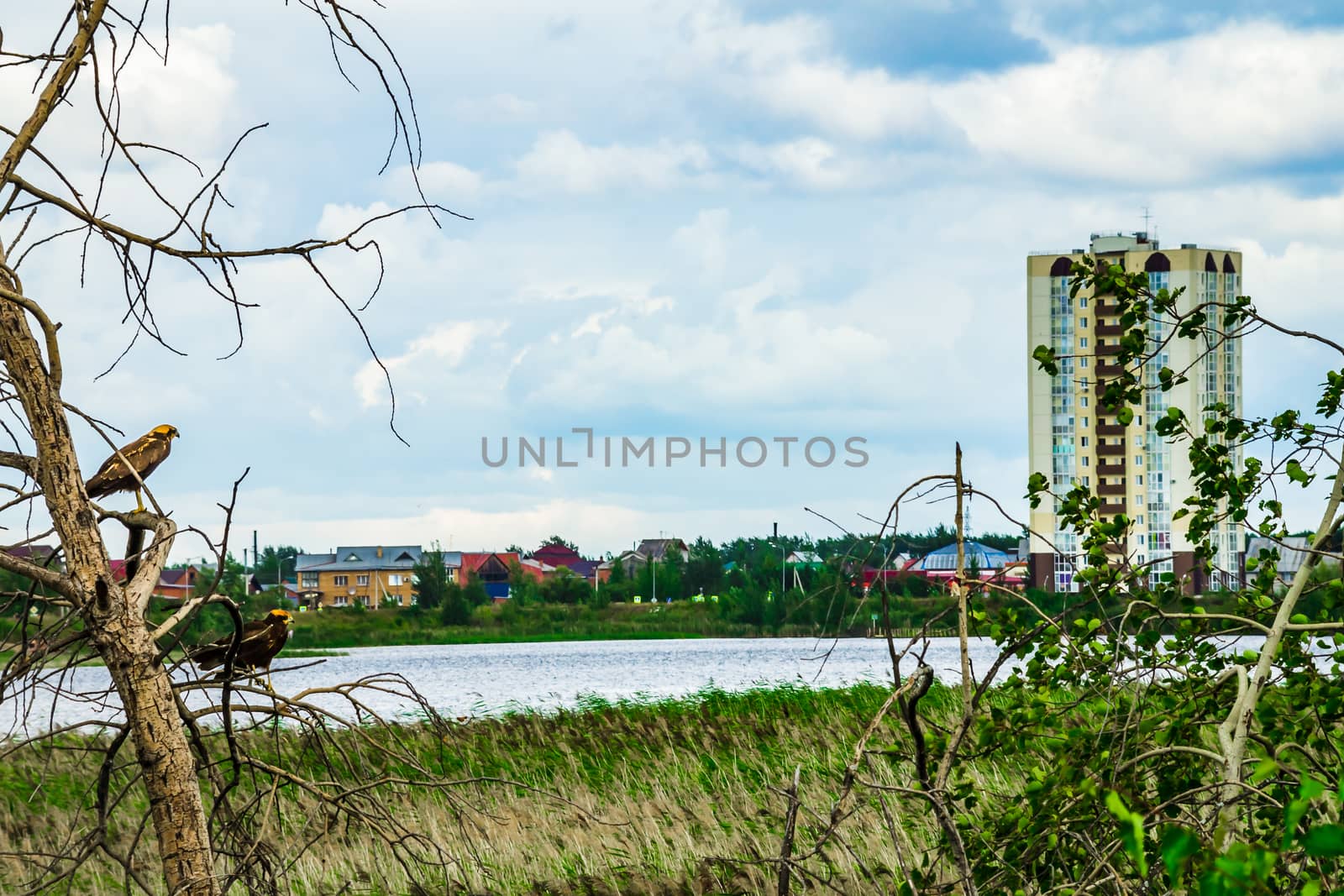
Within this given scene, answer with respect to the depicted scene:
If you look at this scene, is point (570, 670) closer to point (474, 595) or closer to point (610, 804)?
point (474, 595)

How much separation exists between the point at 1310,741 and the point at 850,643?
165 ft

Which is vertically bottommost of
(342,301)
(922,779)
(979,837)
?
(979,837)

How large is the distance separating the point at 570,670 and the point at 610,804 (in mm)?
33334

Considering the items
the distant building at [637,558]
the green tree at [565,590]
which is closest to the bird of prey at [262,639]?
the green tree at [565,590]

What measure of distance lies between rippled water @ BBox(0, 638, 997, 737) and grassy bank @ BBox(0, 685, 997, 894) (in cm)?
407

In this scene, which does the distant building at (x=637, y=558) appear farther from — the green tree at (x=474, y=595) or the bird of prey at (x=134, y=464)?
the bird of prey at (x=134, y=464)

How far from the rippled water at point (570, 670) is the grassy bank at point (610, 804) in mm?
4071

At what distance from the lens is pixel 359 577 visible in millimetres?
100875

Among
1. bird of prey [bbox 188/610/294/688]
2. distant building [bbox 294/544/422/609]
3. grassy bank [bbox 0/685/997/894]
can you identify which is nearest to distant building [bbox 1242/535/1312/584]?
grassy bank [bbox 0/685/997/894]

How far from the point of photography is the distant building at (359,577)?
99.0 m

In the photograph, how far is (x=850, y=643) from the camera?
53.8m

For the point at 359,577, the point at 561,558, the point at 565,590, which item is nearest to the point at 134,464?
the point at 565,590

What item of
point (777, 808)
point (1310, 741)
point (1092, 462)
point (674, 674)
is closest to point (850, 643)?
point (674, 674)

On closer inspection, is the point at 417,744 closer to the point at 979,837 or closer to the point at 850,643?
the point at 979,837
